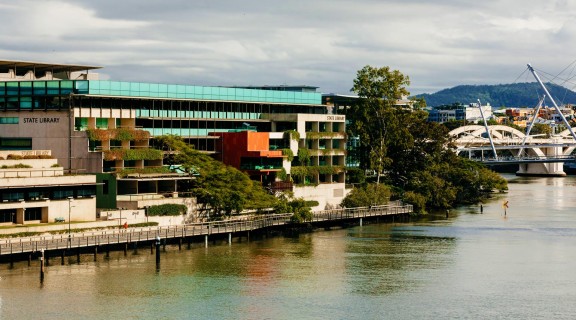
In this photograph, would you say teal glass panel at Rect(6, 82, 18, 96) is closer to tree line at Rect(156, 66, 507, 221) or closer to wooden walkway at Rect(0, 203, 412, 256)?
tree line at Rect(156, 66, 507, 221)

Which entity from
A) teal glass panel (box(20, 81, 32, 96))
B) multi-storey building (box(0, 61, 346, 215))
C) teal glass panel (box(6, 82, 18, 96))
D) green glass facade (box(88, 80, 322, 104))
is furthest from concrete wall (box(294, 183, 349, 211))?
teal glass panel (box(6, 82, 18, 96))

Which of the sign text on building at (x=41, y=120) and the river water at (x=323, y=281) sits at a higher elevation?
the sign text on building at (x=41, y=120)

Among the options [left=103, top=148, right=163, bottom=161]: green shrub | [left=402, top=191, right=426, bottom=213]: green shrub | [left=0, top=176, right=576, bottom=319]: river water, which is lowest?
[left=0, top=176, right=576, bottom=319]: river water

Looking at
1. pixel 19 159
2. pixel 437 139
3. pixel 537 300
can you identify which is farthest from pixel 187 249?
pixel 437 139

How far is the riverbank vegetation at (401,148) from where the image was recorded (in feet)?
474

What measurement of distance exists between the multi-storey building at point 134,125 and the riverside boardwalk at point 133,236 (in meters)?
6.80

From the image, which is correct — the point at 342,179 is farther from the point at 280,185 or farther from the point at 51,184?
the point at 51,184

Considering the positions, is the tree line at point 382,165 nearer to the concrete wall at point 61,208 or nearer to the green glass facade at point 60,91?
the green glass facade at point 60,91

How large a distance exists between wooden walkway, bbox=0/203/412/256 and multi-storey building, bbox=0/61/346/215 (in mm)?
6355

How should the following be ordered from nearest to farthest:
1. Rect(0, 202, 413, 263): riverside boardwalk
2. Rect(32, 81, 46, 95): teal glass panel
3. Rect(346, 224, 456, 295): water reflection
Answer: Rect(346, 224, 456, 295): water reflection, Rect(0, 202, 413, 263): riverside boardwalk, Rect(32, 81, 46, 95): teal glass panel

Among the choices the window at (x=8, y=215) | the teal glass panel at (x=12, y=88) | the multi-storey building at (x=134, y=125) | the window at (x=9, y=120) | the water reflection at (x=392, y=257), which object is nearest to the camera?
the water reflection at (x=392, y=257)

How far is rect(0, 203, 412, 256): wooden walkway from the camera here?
88306 millimetres

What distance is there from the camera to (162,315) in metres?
72.3

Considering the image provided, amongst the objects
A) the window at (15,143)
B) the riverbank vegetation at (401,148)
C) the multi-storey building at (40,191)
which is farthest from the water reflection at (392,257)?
the window at (15,143)
